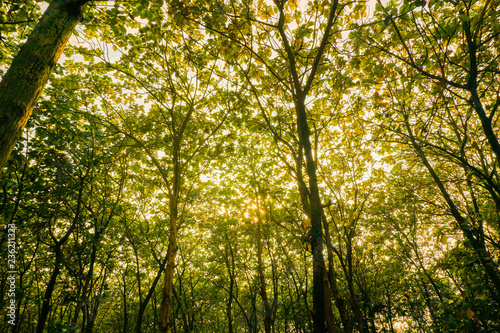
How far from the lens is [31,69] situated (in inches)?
95.8

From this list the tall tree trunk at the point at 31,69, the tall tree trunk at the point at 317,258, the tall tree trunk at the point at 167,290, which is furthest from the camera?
the tall tree trunk at the point at 167,290

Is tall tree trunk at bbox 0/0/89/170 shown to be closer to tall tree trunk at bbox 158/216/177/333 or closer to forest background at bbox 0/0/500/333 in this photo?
forest background at bbox 0/0/500/333

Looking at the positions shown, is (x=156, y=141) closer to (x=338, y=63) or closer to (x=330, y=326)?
(x=338, y=63)

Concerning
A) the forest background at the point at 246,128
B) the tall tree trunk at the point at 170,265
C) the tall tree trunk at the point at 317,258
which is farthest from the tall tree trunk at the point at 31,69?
the tall tree trunk at the point at 170,265

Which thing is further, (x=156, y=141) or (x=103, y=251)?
(x=103, y=251)

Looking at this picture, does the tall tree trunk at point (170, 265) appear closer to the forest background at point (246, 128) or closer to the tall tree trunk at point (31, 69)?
the forest background at point (246, 128)

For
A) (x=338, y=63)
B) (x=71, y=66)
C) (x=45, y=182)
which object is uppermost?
(x=71, y=66)

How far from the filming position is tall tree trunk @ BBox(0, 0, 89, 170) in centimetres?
216

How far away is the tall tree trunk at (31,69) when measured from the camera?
2.16 metres

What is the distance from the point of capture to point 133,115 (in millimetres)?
9406

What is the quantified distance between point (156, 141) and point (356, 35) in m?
7.86

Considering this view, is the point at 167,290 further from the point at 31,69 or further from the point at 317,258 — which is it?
the point at 31,69

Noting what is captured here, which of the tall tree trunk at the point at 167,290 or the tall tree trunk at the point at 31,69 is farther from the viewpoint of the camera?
the tall tree trunk at the point at 167,290

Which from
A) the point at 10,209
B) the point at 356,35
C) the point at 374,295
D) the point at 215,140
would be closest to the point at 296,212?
the point at 215,140
